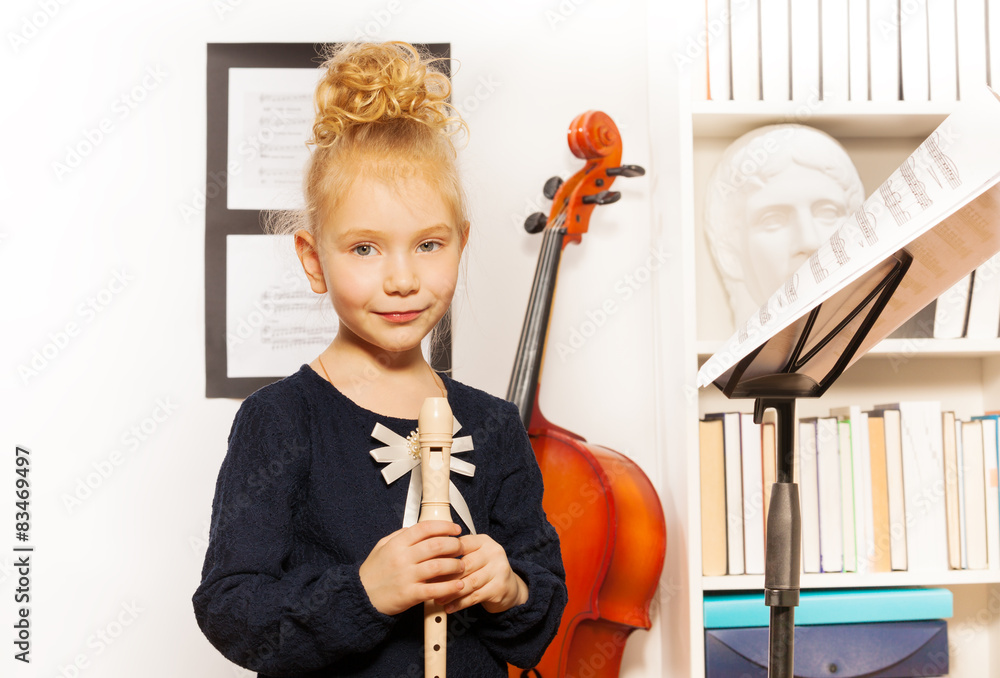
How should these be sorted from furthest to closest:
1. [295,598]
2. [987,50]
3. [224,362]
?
[224,362]
[987,50]
[295,598]

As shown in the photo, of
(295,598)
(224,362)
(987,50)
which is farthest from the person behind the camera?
(224,362)

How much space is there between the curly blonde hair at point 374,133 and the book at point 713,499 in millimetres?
688

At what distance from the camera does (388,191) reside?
2.65ft

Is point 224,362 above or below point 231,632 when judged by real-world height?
above

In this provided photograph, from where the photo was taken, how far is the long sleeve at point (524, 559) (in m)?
0.83

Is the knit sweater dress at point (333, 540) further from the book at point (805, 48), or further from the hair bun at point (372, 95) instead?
the book at point (805, 48)

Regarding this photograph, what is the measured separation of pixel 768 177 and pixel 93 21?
1382mm

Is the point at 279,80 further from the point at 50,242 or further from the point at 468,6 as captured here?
the point at 50,242

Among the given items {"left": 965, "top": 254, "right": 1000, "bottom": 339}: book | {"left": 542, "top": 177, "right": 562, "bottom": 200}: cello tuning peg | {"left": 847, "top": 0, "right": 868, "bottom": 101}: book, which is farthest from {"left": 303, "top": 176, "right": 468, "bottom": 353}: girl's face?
{"left": 965, "top": 254, "right": 1000, "bottom": 339}: book

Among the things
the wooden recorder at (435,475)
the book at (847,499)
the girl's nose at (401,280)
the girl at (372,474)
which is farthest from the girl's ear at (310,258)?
the book at (847,499)

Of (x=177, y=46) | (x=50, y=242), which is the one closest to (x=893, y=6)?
(x=177, y=46)

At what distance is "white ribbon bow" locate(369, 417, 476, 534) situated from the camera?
80 cm

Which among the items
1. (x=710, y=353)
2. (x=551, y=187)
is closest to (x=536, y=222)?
(x=551, y=187)

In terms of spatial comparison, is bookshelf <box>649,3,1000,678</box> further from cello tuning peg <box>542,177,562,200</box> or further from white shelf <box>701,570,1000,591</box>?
cello tuning peg <box>542,177,562,200</box>
